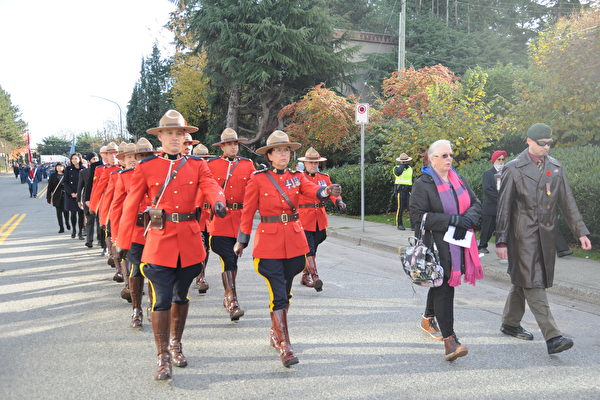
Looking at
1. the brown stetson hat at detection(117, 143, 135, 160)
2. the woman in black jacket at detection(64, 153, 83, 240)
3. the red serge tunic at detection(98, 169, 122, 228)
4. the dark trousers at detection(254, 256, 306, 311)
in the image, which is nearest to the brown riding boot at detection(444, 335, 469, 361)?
the dark trousers at detection(254, 256, 306, 311)

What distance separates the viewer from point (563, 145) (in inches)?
548

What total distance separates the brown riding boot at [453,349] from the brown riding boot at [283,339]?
4.25 feet

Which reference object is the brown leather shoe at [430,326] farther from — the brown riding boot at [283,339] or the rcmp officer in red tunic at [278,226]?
the brown riding boot at [283,339]

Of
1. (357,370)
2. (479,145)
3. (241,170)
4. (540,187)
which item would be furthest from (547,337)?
(479,145)

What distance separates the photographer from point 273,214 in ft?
15.2

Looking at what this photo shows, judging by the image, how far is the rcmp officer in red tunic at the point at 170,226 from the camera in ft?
13.4

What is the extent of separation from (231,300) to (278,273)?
1486 millimetres

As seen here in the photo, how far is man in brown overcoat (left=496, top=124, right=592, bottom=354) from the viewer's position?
4508 millimetres

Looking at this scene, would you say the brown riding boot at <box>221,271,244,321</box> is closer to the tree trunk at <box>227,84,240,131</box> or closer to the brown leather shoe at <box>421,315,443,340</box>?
the brown leather shoe at <box>421,315,443,340</box>

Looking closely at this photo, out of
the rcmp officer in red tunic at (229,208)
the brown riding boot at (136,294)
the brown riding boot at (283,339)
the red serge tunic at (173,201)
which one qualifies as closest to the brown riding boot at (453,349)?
the brown riding boot at (283,339)

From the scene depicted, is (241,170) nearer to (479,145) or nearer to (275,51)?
(479,145)

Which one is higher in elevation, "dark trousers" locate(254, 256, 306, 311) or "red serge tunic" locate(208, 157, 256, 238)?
"red serge tunic" locate(208, 157, 256, 238)

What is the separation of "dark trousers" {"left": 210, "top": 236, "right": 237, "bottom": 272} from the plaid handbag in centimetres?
240

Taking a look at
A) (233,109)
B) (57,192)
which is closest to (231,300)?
(57,192)
